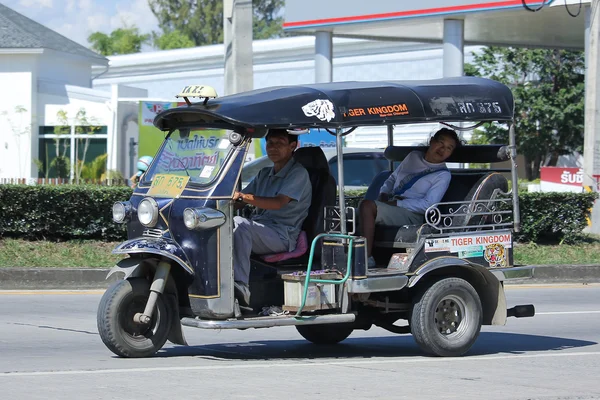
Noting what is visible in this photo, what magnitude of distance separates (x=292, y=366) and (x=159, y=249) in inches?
56.3

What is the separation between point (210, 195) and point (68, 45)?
3032 centimetres

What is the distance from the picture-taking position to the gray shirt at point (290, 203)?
8969 mm

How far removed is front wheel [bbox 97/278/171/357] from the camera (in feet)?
27.6

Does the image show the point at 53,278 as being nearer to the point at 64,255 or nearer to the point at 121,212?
the point at 64,255

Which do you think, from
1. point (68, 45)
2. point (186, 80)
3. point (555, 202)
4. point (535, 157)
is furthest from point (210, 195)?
point (186, 80)

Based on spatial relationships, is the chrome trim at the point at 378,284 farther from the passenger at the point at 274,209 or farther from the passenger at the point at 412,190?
the passenger at the point at 274,209

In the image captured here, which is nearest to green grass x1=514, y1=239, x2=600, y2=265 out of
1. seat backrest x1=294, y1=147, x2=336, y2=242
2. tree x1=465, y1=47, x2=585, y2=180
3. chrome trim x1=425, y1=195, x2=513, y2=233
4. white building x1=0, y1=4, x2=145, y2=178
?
chrome trim x1=425, y1=195, x2=513, y2=233

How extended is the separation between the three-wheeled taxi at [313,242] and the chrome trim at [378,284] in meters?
0.01

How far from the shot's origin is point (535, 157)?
3994 cm

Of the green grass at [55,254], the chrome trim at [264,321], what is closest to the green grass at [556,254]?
the green grass at [55,254]

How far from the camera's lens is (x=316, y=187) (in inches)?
367

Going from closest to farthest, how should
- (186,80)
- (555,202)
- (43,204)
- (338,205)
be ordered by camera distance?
(338,205) → (43,204) → (555,202) → (186,80)

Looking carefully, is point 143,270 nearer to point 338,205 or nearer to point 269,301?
point 269,301

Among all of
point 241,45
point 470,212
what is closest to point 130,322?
point 470,212
